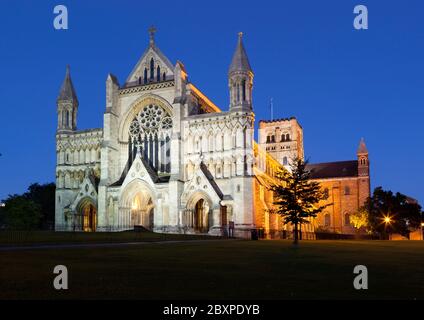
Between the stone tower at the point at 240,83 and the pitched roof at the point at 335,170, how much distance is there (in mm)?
45420

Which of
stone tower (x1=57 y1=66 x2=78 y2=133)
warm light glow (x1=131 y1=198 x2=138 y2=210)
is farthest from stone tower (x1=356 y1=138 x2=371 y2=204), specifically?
stone tower (x1=57 y1=66 x2=78 y2=133)

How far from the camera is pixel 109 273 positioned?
41.4ft

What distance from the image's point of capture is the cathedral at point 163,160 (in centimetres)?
5372

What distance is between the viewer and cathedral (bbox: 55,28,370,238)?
53.7 meters

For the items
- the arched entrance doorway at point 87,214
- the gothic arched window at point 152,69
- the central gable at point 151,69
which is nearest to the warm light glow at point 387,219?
the central gable at point 151,69

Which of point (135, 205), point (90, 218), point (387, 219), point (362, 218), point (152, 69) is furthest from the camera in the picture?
point (362, 218)

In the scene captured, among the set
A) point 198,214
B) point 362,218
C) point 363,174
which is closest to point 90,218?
point 198,214

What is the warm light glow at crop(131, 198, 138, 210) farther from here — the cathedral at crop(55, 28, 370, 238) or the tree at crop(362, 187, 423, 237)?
the tree at crop(362, 187, 423, 237)

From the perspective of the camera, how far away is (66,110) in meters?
65.4

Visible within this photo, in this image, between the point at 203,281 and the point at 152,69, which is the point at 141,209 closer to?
the point at 152,69

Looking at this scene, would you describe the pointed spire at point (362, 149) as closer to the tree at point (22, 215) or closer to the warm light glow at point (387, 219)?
the warm light glow at point (387, 219)

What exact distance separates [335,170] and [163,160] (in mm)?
50801

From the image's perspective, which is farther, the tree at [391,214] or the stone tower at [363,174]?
the stone tower at [363,174]

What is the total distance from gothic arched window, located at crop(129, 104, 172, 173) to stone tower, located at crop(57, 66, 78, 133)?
9.94m
